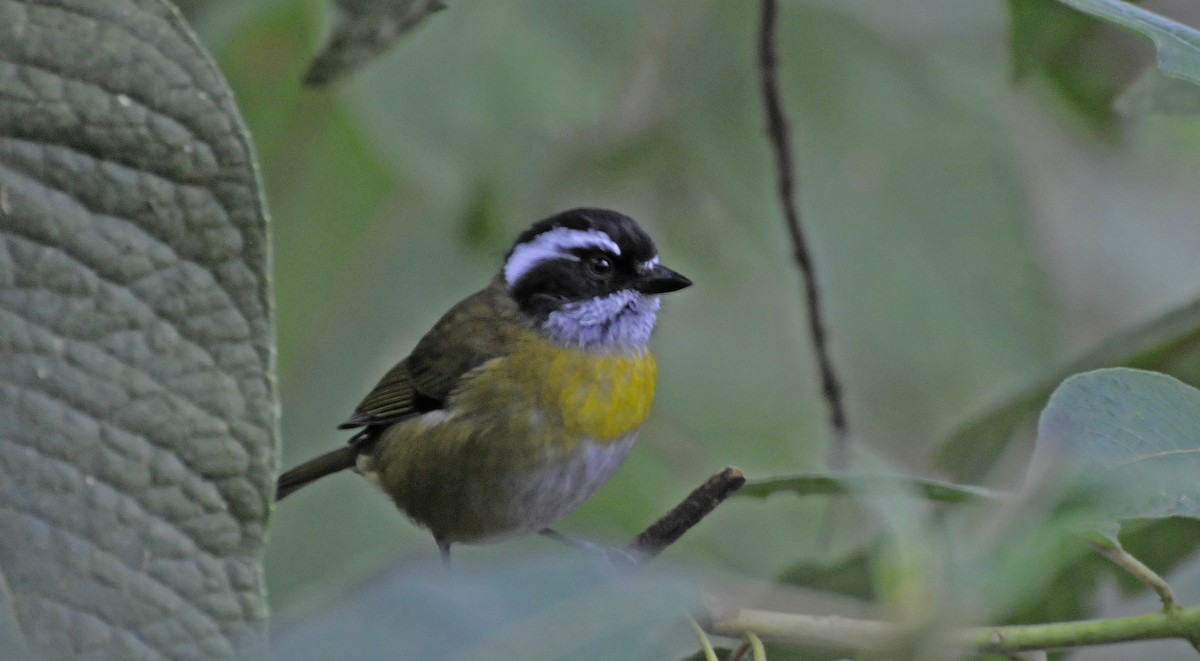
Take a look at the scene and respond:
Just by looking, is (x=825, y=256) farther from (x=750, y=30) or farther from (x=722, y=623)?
(x=722, y=623)

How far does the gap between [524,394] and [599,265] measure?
0.38 m

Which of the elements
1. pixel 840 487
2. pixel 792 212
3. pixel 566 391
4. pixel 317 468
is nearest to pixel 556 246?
pixel 566 391

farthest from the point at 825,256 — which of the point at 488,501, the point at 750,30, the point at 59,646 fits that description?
the point at 59,646

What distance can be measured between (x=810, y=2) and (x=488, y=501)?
4.95 ft

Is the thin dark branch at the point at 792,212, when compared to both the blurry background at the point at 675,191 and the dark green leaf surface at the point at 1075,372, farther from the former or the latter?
the dark green leaf surface at the point at 1075,372

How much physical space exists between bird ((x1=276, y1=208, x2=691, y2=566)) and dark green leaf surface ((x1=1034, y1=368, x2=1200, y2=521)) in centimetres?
157

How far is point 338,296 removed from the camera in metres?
3.78

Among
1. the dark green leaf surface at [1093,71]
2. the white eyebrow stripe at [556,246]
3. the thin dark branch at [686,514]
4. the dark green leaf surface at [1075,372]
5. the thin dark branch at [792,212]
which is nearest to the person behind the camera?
the thin dark branch at [686,514]

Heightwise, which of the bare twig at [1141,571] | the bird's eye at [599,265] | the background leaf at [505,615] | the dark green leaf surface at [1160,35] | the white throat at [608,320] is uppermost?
the dark green leaf surface at [1160,35]

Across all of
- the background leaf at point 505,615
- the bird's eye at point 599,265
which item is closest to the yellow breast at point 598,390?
the bird's eye at point 599,265

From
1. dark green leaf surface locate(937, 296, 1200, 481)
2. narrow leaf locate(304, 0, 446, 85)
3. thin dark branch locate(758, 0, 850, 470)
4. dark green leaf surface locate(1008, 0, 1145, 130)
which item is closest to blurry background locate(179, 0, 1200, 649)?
dark green leaf surface locate(1008, 0, 1145, 130)

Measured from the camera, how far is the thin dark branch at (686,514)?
1.81 metres

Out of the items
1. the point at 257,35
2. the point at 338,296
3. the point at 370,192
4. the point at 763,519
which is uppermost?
the point at 257,35

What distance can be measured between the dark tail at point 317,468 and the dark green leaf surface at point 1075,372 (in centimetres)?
138
